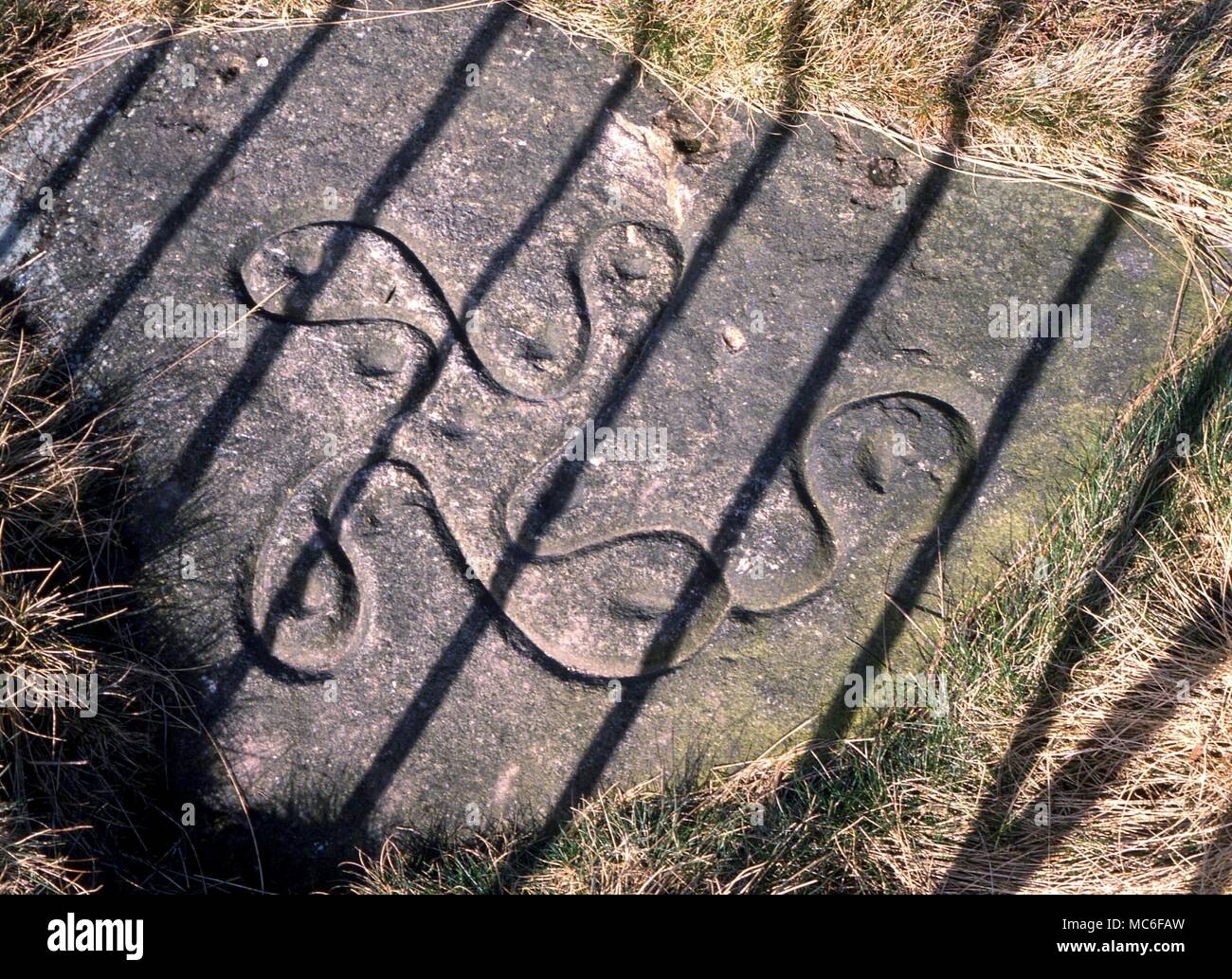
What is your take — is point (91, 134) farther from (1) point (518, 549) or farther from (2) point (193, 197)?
(1) point (518, 549)

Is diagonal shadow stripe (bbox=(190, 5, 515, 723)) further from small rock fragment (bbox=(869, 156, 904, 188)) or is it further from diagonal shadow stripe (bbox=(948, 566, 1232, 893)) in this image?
diagonal shadow stripe (bbox=(948, 566, 1232, 893))

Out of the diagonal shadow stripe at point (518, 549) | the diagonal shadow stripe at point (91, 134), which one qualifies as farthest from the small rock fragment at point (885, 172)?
the diagonal shadow stripe at point (91, 134)

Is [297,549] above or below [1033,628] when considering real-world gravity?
above

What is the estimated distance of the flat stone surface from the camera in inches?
94.3

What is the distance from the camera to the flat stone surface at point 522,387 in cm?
239

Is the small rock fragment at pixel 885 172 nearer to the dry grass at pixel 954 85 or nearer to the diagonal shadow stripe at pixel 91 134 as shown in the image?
→ the dry grass at pixel 954 85

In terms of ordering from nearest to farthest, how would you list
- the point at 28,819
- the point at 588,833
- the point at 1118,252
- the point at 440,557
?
the point at 28,819 < the point at 588,833 < the point at 440,557 < the point at 1118,252

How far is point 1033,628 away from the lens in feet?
8.09

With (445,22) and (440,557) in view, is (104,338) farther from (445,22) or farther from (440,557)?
(445,22)

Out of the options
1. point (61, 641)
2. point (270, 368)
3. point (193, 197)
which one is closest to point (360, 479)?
point (270, 368)

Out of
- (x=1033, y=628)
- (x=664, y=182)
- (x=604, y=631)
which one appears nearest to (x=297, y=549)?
(x=604, y=631)

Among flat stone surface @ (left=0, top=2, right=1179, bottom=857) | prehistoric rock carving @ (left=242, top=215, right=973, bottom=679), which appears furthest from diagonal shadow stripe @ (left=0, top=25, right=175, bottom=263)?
prehistoric rock carving @ (left=242, top=215, right=973, bottom=679)

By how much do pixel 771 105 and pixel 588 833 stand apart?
6.97 ft

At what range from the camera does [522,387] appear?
2.62 meters
